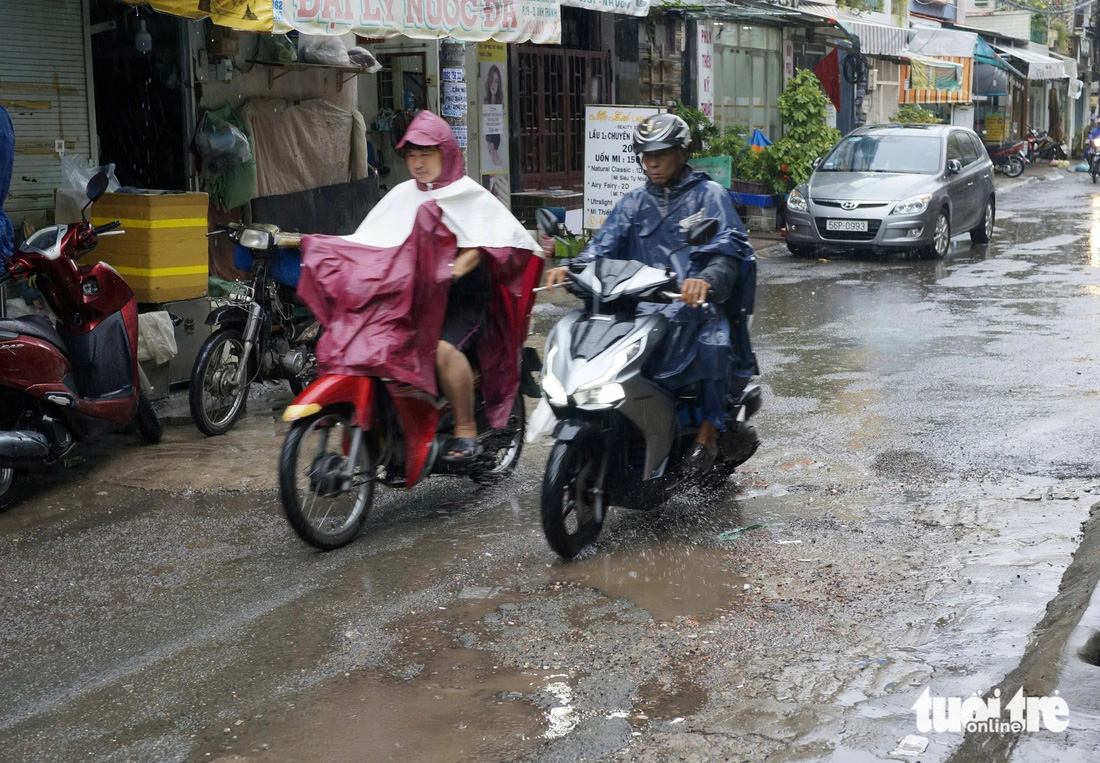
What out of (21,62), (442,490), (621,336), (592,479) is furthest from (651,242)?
(21,62)

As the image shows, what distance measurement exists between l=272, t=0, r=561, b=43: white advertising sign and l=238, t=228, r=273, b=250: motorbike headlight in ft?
4.49

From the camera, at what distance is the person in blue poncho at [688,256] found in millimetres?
5352

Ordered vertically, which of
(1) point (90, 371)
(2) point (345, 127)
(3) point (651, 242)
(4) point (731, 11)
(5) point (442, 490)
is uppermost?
(4) point (731, 11)

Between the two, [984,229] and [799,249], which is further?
[984,229]

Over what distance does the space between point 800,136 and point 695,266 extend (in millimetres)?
13906

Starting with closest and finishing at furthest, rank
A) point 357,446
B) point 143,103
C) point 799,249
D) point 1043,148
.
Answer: point 357,446, point 143,103, point 799,249, point 1043,148

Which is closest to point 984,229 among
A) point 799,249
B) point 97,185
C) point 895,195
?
point 895,195

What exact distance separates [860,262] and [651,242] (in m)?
10.5

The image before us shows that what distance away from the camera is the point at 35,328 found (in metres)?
6.21

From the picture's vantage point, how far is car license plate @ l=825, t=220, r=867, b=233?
15164 mm

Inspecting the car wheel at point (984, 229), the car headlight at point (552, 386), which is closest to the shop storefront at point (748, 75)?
the car wheel at point (984, 229)

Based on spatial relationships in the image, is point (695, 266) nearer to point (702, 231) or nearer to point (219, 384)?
point (702, 231)

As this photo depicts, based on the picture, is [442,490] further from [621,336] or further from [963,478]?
[963,478]

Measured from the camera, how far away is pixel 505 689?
389 cm
